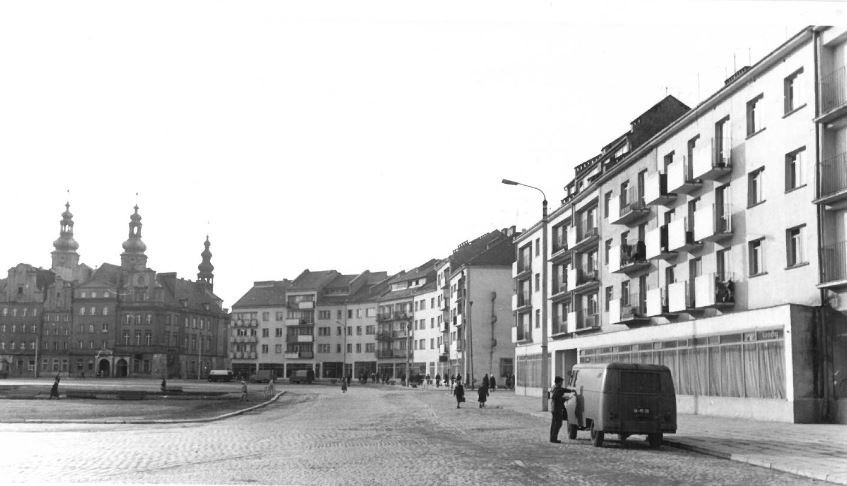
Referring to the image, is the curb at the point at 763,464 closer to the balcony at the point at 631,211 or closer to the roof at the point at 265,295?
the balcony at the point at 631,211

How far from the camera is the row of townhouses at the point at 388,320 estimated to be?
3593 inches

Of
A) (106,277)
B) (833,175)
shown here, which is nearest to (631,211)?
(833,175)

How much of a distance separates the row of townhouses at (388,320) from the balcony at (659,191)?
152 ft

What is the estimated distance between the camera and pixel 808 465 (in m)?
15.7

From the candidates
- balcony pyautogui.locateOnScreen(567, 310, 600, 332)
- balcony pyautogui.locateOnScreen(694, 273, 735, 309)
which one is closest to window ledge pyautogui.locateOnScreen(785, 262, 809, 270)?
balcony pyautogui.locateOnScreen(694, 273, 735, 309)

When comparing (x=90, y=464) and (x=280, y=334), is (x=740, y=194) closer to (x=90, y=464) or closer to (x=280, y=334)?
(x=90, y=464)

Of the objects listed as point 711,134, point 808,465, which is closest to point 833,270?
point 711,134

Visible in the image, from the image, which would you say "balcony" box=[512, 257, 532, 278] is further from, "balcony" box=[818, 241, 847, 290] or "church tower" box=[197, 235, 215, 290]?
"church tower" box=[197, 235, 215, 290]

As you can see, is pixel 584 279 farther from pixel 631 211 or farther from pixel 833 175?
pixel 833 175

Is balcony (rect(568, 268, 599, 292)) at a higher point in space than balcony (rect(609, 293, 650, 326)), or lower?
higher

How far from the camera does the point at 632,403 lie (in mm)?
20422

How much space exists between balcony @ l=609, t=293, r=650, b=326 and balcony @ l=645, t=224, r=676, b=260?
10.9ft

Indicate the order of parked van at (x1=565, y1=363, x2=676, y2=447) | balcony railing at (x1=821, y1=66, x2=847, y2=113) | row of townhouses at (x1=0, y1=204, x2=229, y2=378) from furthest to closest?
row of townhouses at (x1=0, y1=204, x2=229, y2=378) → balcony railing at (x1=821, y1=66, x2=847, y2=113) → parked van at (x1=565, y1=363, x2=676, y2=447)

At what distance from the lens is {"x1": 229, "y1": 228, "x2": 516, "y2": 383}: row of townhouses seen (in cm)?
9125
